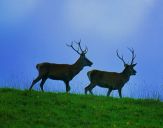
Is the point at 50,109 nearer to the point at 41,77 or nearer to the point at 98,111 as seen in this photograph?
the point at 98,111

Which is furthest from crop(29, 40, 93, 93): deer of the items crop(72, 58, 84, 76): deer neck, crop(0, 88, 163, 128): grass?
crop(0, 88, 163, 128): grass

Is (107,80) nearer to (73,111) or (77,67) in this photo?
(77,67)

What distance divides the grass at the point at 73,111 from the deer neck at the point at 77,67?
518 centimetres

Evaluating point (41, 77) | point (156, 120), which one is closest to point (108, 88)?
point (41, 77)

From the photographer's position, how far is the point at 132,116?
1658cm

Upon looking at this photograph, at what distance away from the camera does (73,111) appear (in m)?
16.7

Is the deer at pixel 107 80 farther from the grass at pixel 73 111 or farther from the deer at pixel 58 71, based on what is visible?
the grass at pixel 73 111

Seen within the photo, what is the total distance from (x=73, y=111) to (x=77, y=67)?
26.3 feet

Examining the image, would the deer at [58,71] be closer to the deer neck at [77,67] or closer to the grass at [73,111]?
the deer neck at [77,67]

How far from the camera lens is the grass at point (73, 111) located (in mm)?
15258

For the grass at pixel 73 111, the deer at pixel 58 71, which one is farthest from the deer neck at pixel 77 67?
the grass at pixel 73 111

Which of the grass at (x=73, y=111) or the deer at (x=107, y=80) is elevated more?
the deer at (x=107, y=80)

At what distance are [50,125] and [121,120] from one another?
2.08 metres

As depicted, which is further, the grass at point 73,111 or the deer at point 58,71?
the deer at point 58,71
